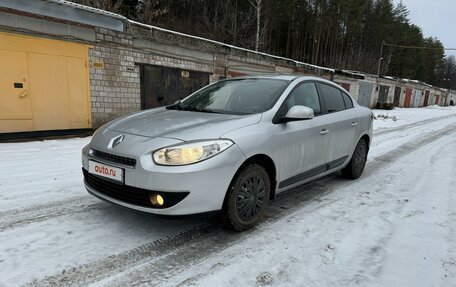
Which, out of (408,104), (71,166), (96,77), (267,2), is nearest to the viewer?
(71,166)

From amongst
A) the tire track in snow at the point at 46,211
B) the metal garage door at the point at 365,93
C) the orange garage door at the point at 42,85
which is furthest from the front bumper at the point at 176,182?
the metal garage door at the point at 365,93

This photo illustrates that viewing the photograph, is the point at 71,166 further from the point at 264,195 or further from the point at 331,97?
the point at 331,97

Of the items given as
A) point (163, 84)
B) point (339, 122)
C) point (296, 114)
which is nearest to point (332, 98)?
point (339, 122)

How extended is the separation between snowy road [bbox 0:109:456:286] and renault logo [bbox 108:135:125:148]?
2.39 feet

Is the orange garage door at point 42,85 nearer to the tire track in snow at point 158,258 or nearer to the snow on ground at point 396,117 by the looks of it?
the tire track in snow at point 158,258

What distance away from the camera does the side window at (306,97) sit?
3.97 metres

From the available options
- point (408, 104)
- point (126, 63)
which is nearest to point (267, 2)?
point (408, 104)

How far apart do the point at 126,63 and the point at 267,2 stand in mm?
26255

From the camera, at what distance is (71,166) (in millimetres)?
5711

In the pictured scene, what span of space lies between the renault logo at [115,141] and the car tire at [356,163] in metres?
3.72

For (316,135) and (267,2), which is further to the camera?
(267,2)


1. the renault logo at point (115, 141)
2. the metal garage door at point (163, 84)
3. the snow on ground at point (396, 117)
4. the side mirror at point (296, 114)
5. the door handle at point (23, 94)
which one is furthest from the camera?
the snow on ground at point (396, 117)

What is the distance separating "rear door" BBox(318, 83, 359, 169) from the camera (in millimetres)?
4609

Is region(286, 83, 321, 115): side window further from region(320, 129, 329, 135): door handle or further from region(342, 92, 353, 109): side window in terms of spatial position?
region(342, 92, 353, 109): side window
